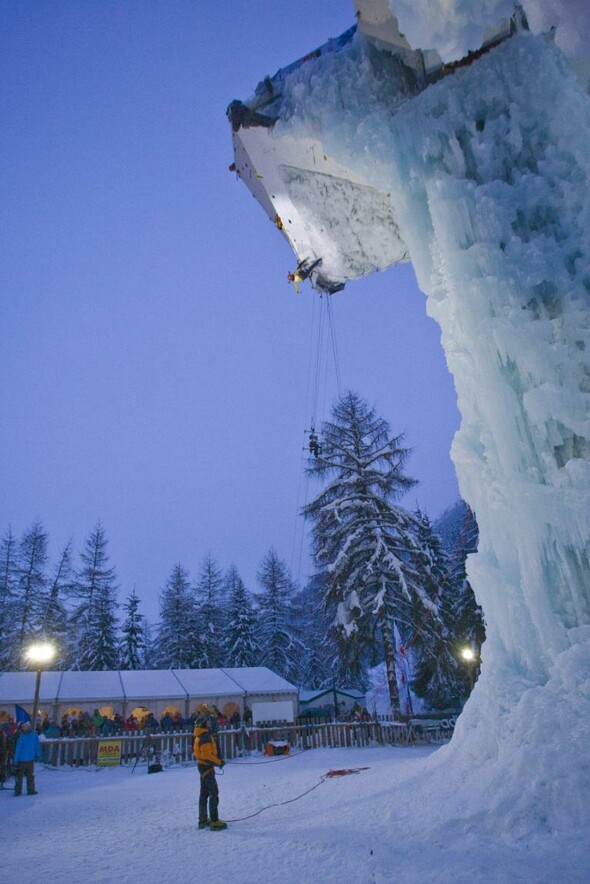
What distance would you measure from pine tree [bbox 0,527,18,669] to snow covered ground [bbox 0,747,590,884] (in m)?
24.8

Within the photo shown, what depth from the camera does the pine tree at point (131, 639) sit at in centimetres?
3466

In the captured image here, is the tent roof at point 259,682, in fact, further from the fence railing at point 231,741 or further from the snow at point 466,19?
the snow at point 466,19

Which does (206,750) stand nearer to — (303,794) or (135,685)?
(303,794)

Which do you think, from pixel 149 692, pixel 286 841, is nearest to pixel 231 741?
pixel 149 692

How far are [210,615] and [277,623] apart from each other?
522 cm

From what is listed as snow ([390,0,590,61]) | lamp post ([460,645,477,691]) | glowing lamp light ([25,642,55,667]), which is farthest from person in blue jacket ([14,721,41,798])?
lamp post ([460,645,477,691])

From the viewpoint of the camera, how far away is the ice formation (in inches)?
204

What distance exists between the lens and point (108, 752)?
14648mm

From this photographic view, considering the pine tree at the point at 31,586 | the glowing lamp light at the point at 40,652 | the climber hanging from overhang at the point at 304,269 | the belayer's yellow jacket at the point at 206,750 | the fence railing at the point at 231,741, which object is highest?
the climber hanging from overhang at the point at 304,269

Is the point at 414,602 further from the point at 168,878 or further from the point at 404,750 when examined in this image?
the point at 168,878

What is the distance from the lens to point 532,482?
6.03 m

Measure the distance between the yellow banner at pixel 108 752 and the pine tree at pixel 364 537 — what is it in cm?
744

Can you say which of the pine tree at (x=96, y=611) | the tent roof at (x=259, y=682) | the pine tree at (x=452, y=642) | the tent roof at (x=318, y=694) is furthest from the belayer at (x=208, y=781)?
the pine tree at (x=96, y=611)

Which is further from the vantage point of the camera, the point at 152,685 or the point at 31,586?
the point at 31,586
